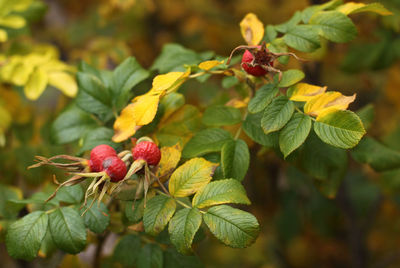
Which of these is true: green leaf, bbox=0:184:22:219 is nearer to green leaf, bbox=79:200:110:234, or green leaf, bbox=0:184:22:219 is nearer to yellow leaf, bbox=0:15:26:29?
green leaf, bbox=79:200:110:234

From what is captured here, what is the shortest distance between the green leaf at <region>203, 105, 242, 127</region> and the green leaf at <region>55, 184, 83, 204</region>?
302mm

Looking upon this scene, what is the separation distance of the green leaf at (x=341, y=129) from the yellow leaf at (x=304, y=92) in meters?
0.06

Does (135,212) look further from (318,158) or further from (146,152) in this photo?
(318,158)

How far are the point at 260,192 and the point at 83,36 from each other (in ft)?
4.17

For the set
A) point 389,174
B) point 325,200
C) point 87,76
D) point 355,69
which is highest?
point 87,76

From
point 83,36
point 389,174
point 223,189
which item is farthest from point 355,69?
point 83,36

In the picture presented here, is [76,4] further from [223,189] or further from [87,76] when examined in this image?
[223,189]

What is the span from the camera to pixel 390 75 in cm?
185

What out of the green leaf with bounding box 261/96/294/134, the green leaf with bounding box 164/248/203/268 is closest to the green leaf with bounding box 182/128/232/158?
the green leaf with bounding box 261/96/294/134

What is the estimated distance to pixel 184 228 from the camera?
27.3 inches

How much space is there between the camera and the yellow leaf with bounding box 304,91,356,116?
0.72 meters

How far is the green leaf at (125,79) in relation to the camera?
0.93 meters

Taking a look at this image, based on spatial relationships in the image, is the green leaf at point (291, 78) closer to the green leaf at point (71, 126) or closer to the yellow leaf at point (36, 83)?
the green leaf at point (71, 126)

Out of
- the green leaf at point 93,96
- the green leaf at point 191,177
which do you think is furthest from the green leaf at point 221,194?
the green leaf at point 93,96
